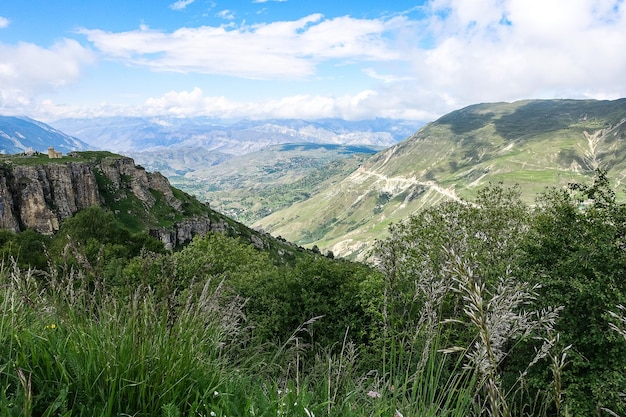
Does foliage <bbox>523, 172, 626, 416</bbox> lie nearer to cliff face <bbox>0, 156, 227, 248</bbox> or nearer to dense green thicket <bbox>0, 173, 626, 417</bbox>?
dense green thicket <bbox>0, 173, 626, 417</bbox>

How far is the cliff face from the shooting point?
275 ft

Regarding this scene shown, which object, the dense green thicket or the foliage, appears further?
the foliage

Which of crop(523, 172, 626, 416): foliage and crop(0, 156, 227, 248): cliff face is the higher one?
crop(523, 172, 626, 416): foliage

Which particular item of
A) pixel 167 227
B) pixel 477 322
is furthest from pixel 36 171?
pixel 477 322

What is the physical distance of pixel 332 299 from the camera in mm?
23484

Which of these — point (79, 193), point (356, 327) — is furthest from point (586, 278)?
point (79, 193)

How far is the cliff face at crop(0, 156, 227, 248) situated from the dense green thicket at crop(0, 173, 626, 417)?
59818mm

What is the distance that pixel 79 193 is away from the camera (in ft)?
309

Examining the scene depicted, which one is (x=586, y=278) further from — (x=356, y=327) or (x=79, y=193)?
(x=79, y=193)

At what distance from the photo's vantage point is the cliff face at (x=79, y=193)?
83812 mm

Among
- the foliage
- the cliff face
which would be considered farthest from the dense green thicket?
the cliff face

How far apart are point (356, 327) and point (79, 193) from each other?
93.6 m

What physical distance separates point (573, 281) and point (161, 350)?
15.6 meters

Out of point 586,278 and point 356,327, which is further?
point 356,327
